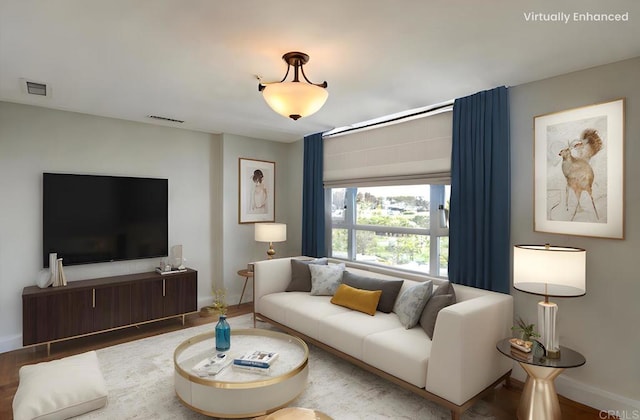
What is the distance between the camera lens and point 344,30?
2.10 metres

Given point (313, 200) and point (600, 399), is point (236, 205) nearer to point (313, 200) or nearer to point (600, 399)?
point (313, 200)

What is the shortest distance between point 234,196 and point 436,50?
11.6 feet

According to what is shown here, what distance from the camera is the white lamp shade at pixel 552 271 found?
2250mm

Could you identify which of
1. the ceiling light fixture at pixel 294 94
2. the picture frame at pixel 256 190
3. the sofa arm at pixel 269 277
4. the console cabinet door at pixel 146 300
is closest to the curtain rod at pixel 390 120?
the picture frame at pixel 256 190

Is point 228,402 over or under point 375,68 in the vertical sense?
under

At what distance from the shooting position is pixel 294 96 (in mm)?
2273

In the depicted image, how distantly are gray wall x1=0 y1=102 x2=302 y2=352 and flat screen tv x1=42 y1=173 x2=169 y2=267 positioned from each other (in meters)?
0.12

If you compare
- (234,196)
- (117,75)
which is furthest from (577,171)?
(234,196)

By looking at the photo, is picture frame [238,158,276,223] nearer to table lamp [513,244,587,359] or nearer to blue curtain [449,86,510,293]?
blue curtain [449,86,510,293]

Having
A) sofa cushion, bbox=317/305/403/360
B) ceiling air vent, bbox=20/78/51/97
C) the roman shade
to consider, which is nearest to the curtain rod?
the roman shade

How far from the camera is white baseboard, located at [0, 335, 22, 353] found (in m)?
3.52

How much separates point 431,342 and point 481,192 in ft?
4.65

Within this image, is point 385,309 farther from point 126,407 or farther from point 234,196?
point 234,196

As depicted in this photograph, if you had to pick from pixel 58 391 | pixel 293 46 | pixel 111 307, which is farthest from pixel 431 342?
pixel 111 307
